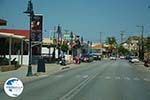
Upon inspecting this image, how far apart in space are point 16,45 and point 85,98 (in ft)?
171

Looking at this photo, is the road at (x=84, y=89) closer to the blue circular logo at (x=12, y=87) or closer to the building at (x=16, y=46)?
the blue circular logo at (x=12, y=87)

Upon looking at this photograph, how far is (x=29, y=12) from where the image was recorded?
3462cm

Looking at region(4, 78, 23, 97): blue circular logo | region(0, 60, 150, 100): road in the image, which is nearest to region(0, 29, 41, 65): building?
region(0, 60, 150, 100): road

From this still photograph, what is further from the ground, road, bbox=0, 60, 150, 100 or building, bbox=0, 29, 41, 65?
building, bbox=0, 29, 41, 65

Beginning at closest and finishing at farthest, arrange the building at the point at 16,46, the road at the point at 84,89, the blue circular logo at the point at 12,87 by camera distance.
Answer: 1. the blue circular logo at the point at 12,87
2. the road at the point at 84,89
3. the building at the point at 16,46

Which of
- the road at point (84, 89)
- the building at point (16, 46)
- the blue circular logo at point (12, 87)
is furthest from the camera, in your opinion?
the building at point (16, 46)

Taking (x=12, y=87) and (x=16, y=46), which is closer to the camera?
(x=12, y=87)

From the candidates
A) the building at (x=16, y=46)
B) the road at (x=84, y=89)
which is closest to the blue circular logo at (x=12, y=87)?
the road at (x=84, y=89)

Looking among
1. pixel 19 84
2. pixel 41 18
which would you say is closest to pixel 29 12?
pixel 41 18

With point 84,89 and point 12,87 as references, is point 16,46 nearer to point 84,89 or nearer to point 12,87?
point 84,89

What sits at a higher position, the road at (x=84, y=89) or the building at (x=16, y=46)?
the building at (x=16, y=46)

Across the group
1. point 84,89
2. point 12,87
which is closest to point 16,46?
point 84,89

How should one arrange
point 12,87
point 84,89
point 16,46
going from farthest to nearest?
point 16,46 < point 84,89 < point 12,87

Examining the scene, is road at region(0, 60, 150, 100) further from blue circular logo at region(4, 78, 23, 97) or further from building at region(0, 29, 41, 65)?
building at region(0, 29, 41, 65)
